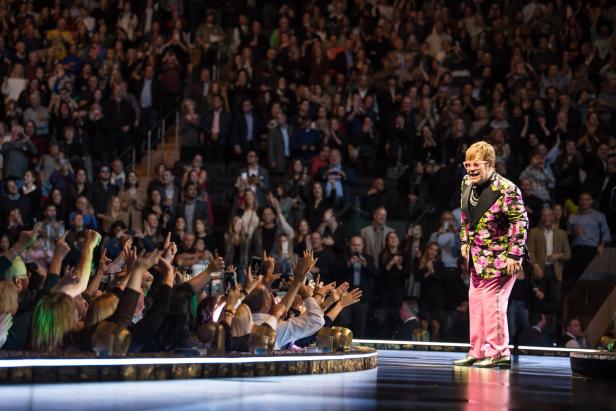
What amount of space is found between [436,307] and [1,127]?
8.14 meters

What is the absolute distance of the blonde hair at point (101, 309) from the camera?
785 cm

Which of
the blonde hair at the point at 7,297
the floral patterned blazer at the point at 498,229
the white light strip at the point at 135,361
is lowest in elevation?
the white light strip at the point at 135,361

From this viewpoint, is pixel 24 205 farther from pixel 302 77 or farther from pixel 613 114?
pixel 613 114

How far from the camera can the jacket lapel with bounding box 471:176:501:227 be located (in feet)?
34.0

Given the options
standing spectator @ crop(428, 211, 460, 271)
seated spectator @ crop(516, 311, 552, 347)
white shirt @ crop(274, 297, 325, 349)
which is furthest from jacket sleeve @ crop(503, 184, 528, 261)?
standing spectator @ crop(428, 211, 460, 271)

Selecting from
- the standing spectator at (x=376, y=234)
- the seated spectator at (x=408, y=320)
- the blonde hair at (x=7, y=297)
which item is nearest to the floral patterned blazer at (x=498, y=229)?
the blonde hair at (x=7, y=297)

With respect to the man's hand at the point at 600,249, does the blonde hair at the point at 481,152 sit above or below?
above

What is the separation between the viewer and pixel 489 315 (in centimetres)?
1036

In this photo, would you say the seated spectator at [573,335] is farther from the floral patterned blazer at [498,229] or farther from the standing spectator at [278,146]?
the standing spectator at [278,146]

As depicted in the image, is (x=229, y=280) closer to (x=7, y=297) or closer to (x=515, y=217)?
(x=515, y=217)

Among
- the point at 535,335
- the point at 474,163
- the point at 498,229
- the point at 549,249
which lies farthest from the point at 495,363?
the point at 549,249

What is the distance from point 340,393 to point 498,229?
352 cm

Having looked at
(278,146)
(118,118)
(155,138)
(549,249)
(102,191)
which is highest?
(118,118)

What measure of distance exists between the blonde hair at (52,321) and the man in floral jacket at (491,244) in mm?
3978
